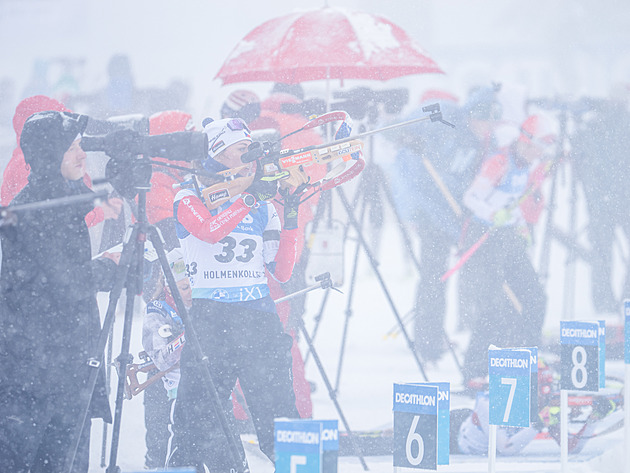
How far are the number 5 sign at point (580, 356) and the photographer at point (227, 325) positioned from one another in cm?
125

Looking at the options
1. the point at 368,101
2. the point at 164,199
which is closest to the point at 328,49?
the point at 368,101

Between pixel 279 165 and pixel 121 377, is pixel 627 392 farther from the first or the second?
pixel 121 377

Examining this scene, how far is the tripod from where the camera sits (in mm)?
2598

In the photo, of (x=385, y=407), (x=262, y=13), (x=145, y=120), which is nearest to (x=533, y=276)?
(x=385, y=407)

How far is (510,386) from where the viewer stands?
10.4ft

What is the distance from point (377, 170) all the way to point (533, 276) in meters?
1.40

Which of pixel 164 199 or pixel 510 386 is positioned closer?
pixel 510 386

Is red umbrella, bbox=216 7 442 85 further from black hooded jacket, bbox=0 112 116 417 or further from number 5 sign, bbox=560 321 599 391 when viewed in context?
black hooded jacket, bbox=0 112 116 417

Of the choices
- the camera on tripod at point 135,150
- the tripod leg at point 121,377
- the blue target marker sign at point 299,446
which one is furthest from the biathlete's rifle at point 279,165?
the blue target marker sign at point 299,446

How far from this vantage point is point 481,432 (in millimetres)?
4418

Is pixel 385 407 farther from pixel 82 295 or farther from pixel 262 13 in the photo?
pixel 262 13

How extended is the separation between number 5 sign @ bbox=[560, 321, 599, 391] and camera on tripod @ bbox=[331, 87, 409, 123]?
1.63m

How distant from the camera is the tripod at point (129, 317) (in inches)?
102

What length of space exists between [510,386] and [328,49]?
82.4 inches
